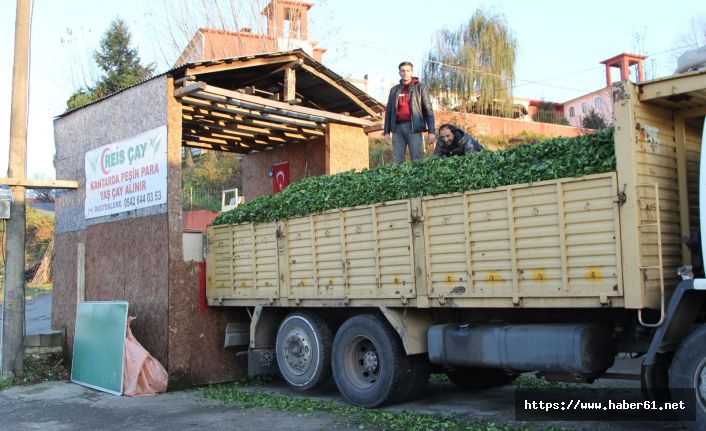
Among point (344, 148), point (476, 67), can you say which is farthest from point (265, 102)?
point (476, 67)

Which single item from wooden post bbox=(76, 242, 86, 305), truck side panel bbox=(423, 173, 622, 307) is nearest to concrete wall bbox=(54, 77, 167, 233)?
wooden post bbox=(76, 242, 86, 305)

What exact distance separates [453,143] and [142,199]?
5.22 m

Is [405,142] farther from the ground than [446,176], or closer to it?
farther from the ground

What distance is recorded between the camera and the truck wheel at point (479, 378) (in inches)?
360

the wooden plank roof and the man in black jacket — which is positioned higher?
the wooden plank roof

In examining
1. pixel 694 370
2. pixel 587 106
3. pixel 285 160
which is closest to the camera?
pixel 694 370

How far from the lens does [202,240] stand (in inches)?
435

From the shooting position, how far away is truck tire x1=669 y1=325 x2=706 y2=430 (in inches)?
212

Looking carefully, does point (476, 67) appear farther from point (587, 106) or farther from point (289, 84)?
point (289, 84)

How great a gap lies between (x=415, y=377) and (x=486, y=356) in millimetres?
1309

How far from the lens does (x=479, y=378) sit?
9211 mm

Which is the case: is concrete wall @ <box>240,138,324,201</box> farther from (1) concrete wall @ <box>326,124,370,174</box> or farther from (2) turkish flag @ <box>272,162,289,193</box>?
(1) concrete wall @ <box>326,124,370,174</box>

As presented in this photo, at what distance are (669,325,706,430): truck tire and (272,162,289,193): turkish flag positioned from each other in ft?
33.6

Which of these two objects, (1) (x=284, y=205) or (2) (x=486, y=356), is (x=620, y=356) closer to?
(2) (x=486, y=356)
